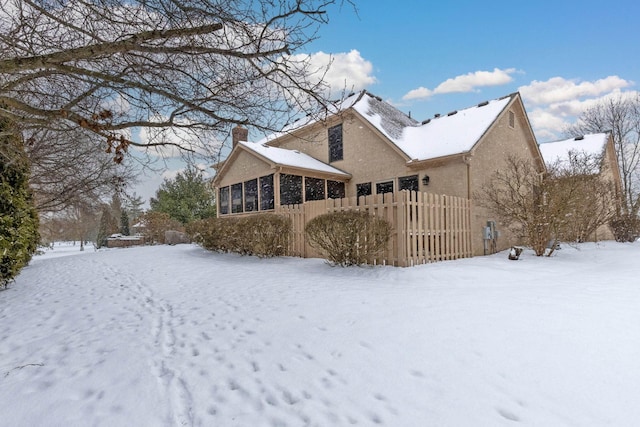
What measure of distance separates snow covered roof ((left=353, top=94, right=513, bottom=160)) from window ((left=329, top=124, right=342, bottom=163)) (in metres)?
1.53

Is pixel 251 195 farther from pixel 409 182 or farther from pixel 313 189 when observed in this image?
pixel 409 182

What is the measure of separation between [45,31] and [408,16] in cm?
638

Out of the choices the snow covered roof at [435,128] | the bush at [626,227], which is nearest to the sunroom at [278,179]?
the snow covered roof at [435,128]

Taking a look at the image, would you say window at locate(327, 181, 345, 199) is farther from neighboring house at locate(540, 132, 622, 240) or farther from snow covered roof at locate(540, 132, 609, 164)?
snow covered roof at locate(540, 132, 609, 164)

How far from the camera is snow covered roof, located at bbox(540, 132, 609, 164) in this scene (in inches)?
699

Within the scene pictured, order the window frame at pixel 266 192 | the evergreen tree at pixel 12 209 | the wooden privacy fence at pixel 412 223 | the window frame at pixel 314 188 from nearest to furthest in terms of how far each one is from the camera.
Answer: the evergreen tree at pixel 12 209, the wooden privacy fence at pixel 412 223, the window frame at pixel 266 192, the window frame at pixel 314 188

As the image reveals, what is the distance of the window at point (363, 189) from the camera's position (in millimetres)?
13398

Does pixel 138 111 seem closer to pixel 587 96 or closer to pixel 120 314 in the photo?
pixel 120 314

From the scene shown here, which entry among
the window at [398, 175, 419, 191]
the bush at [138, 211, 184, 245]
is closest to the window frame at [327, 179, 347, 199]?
the window at [398, 175, 419, 191]

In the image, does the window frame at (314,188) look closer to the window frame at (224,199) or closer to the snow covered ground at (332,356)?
the window frame at (224,199)

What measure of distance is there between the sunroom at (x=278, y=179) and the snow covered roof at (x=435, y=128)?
273cm

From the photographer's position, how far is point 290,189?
13.1 meters

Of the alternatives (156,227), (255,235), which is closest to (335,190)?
(255,235)

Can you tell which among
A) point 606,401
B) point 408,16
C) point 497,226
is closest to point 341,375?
point 606,401
